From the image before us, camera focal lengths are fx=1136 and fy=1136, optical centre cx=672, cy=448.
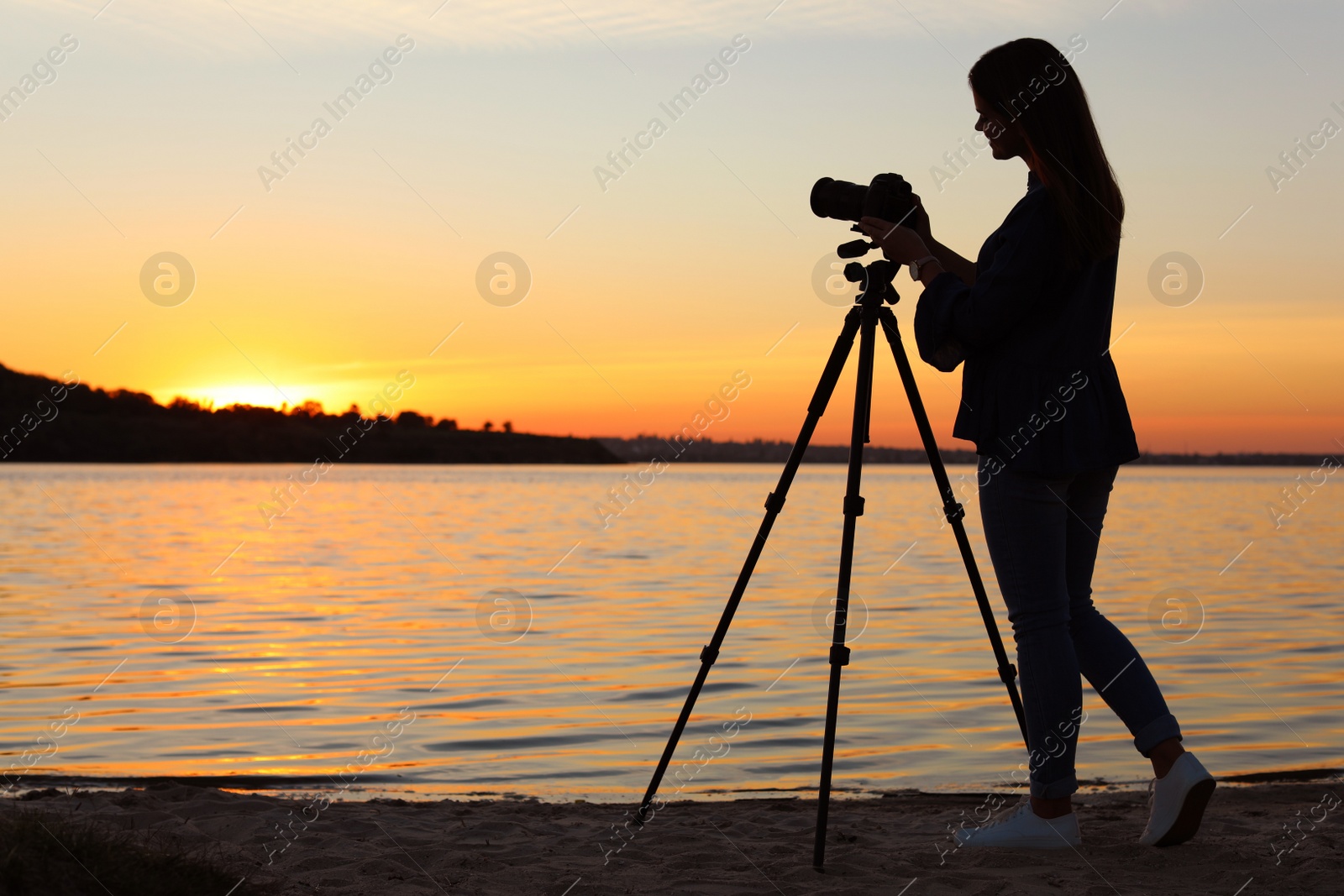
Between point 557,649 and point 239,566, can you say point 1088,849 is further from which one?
point 239,566

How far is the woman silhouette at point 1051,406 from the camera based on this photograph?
327cm

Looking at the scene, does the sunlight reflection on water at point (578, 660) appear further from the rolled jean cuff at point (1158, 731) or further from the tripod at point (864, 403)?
the rolled jean cuff at point (1158, 731)

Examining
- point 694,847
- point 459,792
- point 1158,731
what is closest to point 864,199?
point 1158,731

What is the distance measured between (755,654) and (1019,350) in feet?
19.2

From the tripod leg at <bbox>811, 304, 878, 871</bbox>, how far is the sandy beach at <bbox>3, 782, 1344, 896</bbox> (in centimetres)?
21

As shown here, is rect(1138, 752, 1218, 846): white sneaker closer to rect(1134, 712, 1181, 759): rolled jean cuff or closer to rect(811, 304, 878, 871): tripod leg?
rect(1134, 712, 1181, 759): rolled jean cuff

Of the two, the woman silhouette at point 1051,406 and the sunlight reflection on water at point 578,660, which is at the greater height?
the woman silhouette at point 1051,406

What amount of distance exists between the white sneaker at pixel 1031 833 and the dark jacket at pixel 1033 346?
113 cm

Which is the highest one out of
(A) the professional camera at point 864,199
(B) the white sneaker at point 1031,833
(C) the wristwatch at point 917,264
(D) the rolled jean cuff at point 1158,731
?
(A) the professional camera at point 864,199

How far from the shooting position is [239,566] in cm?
1596

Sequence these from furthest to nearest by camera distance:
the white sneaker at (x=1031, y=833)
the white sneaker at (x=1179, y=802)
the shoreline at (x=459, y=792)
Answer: the shoreline at (x=459, y=792)
the white sneaker at (x=1031, y=833)
the white sneaker at (x=1179, y=802)

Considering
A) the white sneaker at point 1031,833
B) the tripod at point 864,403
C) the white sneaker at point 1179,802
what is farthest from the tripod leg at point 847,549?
the white sneaker at point 1179,802

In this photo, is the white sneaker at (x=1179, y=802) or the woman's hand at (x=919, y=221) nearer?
the white sneaker at (x=1179, y=802)

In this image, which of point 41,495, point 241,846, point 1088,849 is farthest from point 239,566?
point 41,495
